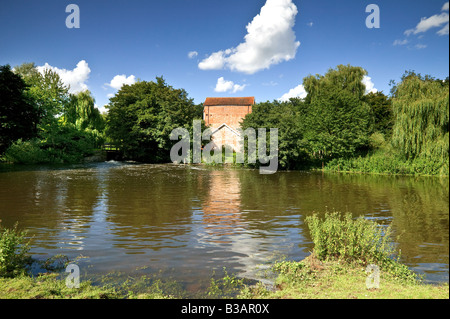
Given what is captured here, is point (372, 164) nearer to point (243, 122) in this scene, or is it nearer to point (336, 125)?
point (336, 125)

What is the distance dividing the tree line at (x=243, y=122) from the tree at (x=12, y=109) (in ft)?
0.32

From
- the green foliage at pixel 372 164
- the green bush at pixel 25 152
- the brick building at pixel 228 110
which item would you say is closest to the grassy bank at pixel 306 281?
the green foliage at pixel 372 164

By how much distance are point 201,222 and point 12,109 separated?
35.5 meters

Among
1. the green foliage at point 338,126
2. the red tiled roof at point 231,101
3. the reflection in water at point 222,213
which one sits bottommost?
the reflection in water at point 222,213

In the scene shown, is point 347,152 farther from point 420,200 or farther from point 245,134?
point 420,200

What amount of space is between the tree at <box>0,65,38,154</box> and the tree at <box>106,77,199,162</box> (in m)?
13.3

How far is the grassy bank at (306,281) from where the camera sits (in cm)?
508

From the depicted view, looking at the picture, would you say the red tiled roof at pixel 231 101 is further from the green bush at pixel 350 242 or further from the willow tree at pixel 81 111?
the green bush at pixel 350 242

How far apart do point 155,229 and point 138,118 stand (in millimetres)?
40548

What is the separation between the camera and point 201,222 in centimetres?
1184

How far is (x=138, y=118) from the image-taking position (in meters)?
48.4

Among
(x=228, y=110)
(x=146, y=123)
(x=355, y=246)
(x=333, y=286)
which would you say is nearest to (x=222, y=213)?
(x=355, y=246)

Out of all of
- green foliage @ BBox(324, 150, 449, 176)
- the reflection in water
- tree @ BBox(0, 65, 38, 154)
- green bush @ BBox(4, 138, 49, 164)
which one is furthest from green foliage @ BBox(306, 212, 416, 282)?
green bush @ BBox(4, 138, 49, 164)
